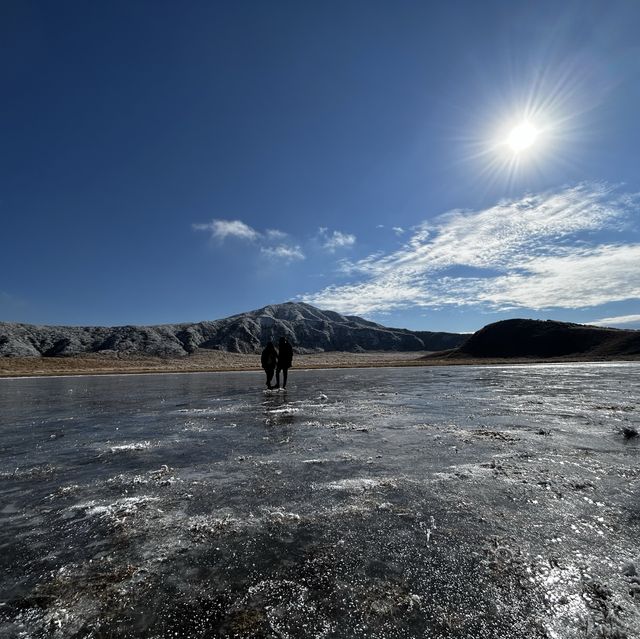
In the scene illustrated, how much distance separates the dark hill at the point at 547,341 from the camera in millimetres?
103125

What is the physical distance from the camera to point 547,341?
118 meters

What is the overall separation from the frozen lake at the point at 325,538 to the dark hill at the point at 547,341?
11308 cm

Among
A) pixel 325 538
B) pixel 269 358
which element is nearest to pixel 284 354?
pixel 269 358

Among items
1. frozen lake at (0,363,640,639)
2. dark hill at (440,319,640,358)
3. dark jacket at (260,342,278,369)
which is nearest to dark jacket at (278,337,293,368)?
dark jacket at (260,342,278,369)

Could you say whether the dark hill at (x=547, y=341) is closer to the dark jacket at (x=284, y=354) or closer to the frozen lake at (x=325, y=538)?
the dark jacket at (x=284, y=354)

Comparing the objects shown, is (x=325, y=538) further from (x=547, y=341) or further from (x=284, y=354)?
(x=547, y=341)

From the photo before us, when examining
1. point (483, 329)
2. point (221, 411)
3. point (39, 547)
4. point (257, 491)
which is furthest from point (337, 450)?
point (483, 329)

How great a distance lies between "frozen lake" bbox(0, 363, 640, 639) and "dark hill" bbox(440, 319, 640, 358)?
113 m

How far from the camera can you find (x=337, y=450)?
7.58 meters

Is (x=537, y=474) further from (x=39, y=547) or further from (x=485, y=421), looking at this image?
(x=39, y=547)

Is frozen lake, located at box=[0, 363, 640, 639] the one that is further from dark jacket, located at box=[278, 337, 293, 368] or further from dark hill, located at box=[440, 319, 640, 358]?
dark hill, located at box=[440, 319, 640, 358]

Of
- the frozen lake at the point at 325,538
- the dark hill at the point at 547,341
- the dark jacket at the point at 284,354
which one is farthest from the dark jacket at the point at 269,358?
the dark hill at the point at 547,341

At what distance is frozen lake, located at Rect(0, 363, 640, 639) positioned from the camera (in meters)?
2.73

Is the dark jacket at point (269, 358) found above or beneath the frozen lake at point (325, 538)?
above
